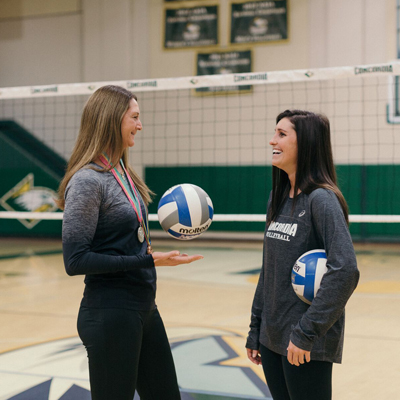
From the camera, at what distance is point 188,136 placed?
11.0 meters

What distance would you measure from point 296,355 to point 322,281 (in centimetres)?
23

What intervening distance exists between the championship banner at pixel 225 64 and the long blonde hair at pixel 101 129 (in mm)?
8955

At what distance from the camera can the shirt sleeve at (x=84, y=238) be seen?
5.59 ft

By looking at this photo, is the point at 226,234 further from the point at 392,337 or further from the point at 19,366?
the point at 19,366

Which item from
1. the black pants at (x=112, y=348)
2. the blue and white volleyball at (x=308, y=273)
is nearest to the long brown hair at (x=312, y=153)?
the blue and white volleyball at (x=308, y=273)

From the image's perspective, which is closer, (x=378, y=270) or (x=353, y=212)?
(x=378, y=270)

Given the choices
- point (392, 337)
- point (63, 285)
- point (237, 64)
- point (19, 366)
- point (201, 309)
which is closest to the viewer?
point (19, 366)

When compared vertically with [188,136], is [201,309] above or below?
below

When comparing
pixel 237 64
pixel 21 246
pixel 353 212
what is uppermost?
pixel 237 64

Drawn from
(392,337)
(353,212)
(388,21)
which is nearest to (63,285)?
(392,337)

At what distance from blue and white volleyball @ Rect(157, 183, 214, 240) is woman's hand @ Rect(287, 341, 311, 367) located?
29.5 inches

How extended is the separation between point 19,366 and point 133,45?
358 inches

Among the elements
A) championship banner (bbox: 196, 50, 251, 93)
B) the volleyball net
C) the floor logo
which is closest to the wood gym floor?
the floor logo

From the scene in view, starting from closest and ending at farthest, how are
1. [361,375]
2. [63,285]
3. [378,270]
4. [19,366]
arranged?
[361,375]
[19,366]
[63,285]
[378,270]
